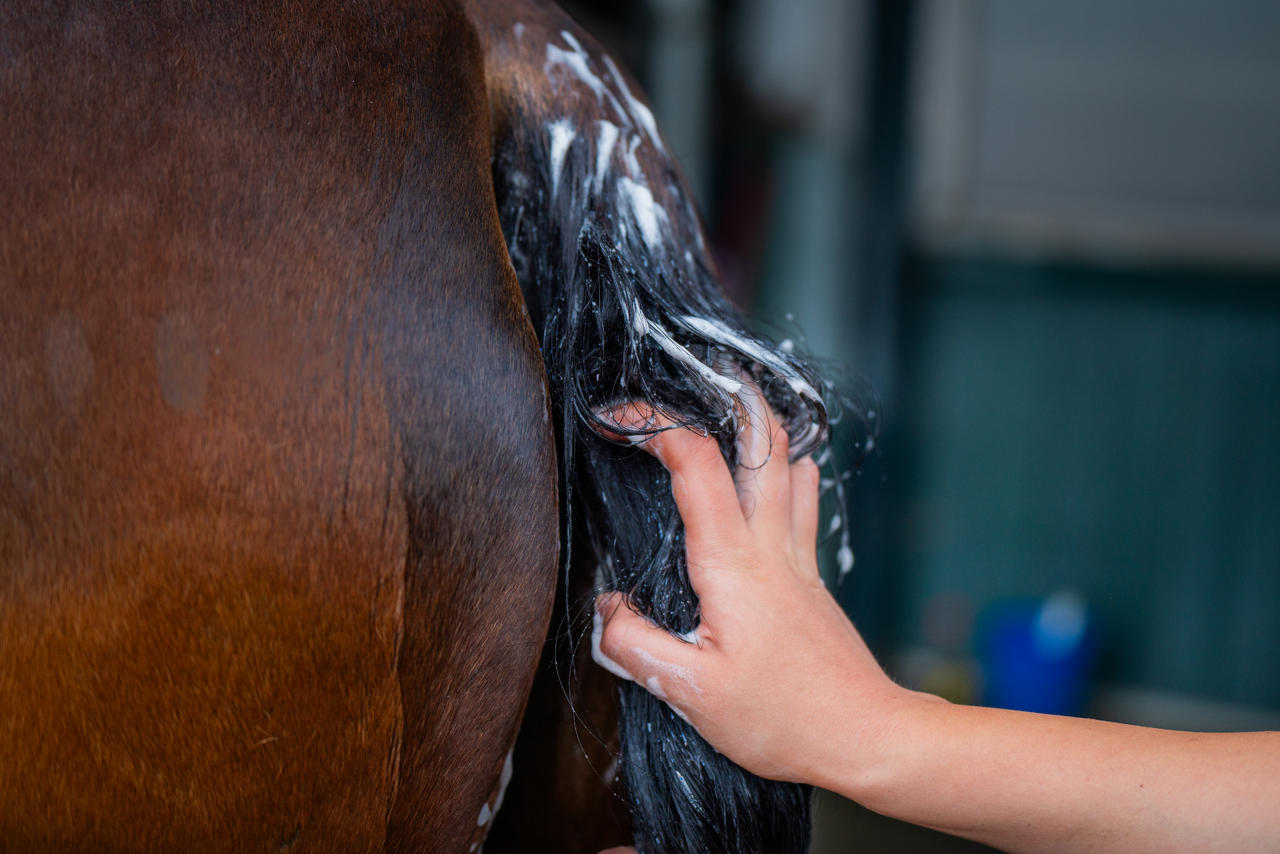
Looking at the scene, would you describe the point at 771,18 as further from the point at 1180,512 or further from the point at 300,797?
the point at 300,797

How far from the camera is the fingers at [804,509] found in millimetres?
489

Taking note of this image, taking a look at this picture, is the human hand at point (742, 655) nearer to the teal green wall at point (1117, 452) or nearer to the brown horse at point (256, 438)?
the brown horse at point (256, 438)

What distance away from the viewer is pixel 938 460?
215 centimetres

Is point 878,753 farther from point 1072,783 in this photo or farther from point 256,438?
point 256,438

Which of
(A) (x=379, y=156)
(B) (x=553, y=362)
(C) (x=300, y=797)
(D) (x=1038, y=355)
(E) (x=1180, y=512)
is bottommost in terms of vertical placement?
(E) (x=1180, y=512)

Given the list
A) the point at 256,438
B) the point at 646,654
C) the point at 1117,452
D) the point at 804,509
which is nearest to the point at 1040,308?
the point at 1117,452

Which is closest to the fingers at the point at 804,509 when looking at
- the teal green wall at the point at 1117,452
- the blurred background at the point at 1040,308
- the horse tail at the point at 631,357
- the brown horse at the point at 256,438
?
the horse tail at the point at 631,357

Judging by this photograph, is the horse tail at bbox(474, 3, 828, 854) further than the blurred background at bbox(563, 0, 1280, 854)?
No

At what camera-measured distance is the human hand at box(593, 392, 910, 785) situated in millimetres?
431

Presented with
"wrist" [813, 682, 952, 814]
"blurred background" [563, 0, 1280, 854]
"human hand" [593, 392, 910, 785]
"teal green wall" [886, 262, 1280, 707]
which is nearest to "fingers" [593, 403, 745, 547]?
"human hand" [593, 392, 910, 785]

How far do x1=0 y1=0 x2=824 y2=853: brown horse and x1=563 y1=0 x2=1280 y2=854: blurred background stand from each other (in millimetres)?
1541

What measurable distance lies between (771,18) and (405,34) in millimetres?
1998

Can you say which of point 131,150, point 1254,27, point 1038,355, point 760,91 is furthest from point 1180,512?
point 131,150

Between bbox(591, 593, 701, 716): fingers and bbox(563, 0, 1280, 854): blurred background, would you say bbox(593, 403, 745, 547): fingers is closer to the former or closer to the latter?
bbox(591, 593, 701, 716): fingers
